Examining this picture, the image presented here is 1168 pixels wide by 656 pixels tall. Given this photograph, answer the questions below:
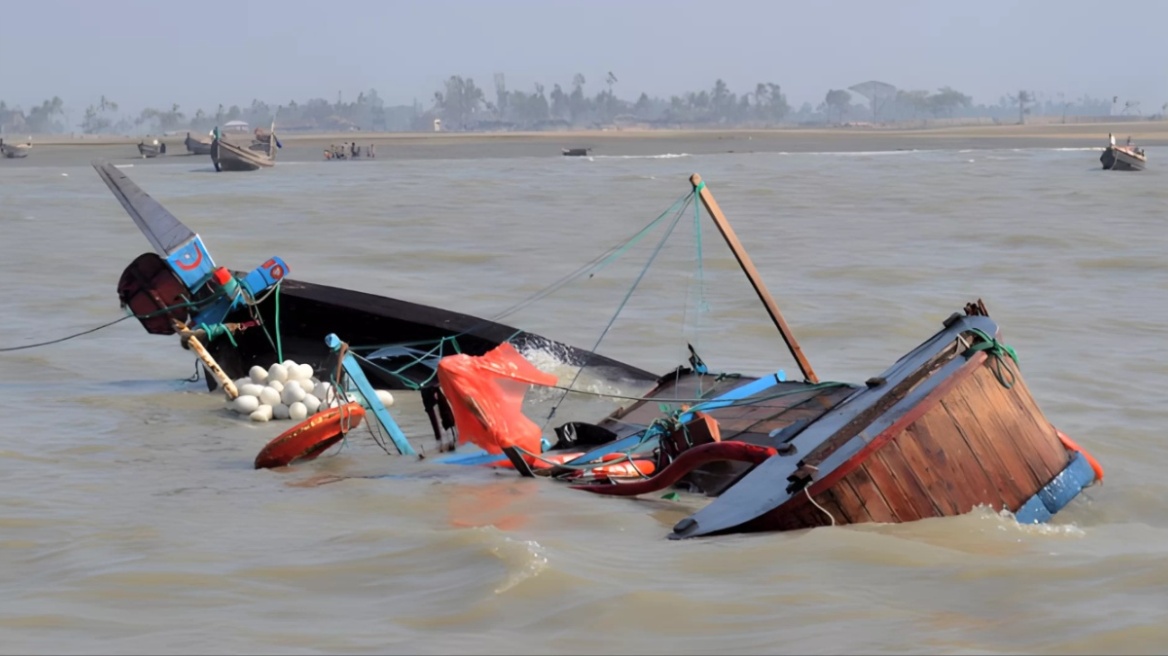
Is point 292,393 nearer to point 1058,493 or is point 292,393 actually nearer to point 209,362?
point 209,362

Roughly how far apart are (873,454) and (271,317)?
21.5ft

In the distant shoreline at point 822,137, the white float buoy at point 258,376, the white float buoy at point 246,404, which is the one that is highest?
the white float buoy at point 258,376

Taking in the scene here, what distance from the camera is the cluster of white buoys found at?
1026 cm

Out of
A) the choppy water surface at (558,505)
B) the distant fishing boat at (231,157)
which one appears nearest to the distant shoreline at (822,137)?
the distant fishing boat at (231,157)

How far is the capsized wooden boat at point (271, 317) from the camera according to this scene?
11078mm

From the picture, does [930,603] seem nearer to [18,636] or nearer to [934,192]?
[18,636]

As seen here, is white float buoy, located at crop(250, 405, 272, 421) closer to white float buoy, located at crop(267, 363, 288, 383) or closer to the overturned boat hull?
white float buoy, located at crop(267, 363, 288, 383)

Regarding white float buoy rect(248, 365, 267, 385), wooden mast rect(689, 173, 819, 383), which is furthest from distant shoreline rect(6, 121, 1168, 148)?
white float buoy rect(248, 365, 267, 385)

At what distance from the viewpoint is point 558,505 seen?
7.41 meters

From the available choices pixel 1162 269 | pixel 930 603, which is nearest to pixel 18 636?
pixel 930 603

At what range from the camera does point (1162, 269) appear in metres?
18.6

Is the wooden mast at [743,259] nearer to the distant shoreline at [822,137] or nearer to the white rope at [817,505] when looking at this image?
the white rope at [817,505]

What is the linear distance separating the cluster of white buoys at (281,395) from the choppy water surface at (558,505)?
0.22 meters

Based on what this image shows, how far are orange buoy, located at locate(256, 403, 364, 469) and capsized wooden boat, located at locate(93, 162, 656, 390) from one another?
2.23 metres
